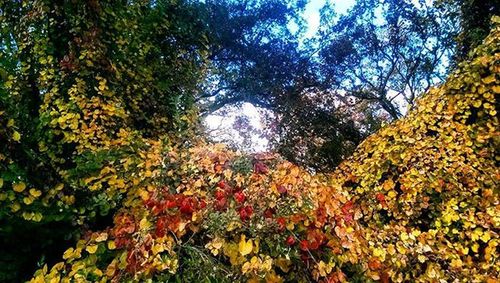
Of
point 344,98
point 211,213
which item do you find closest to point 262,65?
point 344,98

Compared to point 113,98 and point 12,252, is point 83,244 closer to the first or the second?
point 12,252

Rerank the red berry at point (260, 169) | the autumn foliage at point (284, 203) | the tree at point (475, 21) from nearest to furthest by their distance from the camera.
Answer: the autumn foliage at point (284, 203) → the red berry at point (260, 169) → the tree at point (475, 21)

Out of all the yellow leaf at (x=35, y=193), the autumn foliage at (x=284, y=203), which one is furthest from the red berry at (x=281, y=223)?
the yellow leaf at (x=35, y=193)

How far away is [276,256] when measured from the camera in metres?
2.27

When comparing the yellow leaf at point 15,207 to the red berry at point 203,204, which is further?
the yellow leaf at point 15,207

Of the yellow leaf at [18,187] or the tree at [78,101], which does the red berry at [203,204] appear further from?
the yellow leaf at [18,187]

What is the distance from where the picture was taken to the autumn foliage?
2236 mm

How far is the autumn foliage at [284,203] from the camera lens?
7.34ft

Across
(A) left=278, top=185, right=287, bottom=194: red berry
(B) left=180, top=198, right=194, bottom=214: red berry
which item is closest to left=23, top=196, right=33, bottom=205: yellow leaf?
(B) left=180, top=198, right=194, bottom=214: red berry

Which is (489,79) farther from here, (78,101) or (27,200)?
(27,200)

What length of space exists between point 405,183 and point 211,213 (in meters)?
2.65

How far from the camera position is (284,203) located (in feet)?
8.20

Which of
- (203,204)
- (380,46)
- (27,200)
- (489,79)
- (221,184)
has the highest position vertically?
(380,46)

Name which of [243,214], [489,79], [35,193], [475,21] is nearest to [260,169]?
[243,214]
